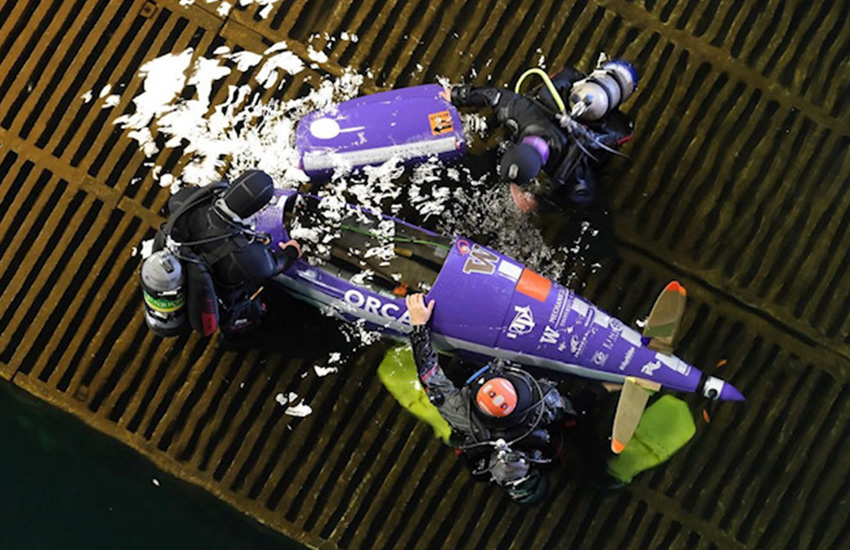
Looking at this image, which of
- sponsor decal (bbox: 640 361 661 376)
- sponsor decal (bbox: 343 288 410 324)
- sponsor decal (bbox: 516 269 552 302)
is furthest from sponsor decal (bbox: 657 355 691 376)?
sponsor decal (bbox: 343 288 410 324)

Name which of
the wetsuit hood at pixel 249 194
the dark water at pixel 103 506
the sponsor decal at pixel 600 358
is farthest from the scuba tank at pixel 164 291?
the sponsor decal at pixel 600 358

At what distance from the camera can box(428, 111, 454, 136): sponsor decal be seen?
374cm

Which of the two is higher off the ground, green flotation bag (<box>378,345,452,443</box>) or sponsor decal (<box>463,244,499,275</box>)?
sponsor decal (<box>463,244,499,275</box>)

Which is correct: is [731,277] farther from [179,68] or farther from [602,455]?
[179,68]

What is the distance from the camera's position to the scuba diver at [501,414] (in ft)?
10.1

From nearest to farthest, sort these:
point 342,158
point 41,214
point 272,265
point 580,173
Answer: point 272,265 < point 580,173 < point 342,158 < point 41,214

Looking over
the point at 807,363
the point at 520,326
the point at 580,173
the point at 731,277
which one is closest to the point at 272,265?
the point at 520,326

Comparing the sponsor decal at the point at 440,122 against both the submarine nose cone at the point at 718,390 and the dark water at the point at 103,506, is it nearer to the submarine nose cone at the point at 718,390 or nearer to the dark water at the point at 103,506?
the submarine nose cone at the point at 718,390

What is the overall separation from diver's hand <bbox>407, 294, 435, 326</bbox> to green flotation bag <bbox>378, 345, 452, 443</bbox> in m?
0.48

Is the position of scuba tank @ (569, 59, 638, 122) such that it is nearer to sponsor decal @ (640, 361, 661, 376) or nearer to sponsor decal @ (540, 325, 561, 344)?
sponsor decal @ (540, 325, 561, 344)

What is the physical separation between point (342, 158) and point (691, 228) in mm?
1742

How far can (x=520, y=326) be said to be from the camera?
136 inches

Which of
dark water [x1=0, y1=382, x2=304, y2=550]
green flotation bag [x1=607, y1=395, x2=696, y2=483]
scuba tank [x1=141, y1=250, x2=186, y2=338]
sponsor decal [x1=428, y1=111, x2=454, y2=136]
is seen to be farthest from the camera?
dark water [x1=0, y1=382, x2=304, y2=550]

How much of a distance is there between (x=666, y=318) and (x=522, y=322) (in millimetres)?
610
